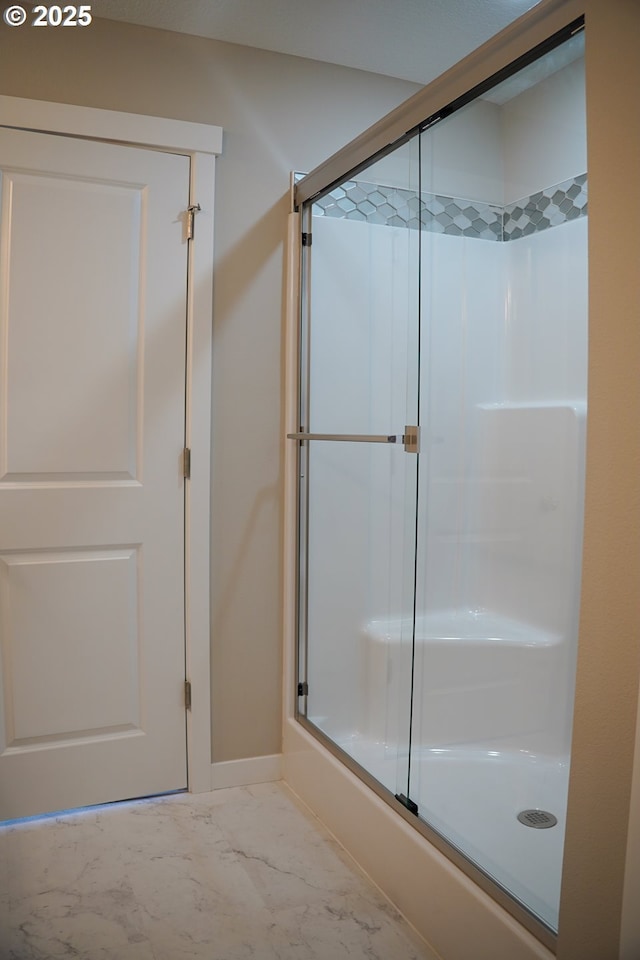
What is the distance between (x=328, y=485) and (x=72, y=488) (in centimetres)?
79

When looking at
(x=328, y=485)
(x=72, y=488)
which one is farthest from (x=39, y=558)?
(x=328, y=485)

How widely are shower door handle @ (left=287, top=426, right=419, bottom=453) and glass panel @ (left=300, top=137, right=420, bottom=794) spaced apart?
0.05 ft

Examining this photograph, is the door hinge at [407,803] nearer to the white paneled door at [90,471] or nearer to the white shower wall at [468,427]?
the white shower wall at [468,427]

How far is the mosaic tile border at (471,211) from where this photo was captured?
1.68 m

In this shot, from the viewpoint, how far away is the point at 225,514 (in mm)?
2650

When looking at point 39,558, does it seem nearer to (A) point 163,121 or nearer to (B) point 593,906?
(A) point 163,121

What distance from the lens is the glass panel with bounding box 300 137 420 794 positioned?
6.91 feet

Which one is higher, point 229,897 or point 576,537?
point 576,537

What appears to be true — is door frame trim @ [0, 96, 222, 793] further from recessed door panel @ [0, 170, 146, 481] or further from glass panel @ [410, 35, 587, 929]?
glass panel @ [410, 35, 587, 929]

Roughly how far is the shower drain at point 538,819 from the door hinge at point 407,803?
0.95ft

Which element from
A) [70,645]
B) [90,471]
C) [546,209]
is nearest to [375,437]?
[546,209]

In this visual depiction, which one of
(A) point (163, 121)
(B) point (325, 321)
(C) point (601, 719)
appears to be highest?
(A) point (163, 121)

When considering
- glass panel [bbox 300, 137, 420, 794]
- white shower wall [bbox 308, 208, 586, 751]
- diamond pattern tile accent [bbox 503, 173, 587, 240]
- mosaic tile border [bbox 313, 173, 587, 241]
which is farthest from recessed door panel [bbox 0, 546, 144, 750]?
diamond pattern tile accent [bbox 503, 173, 587, 240]

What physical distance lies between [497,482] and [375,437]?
0.42 m
